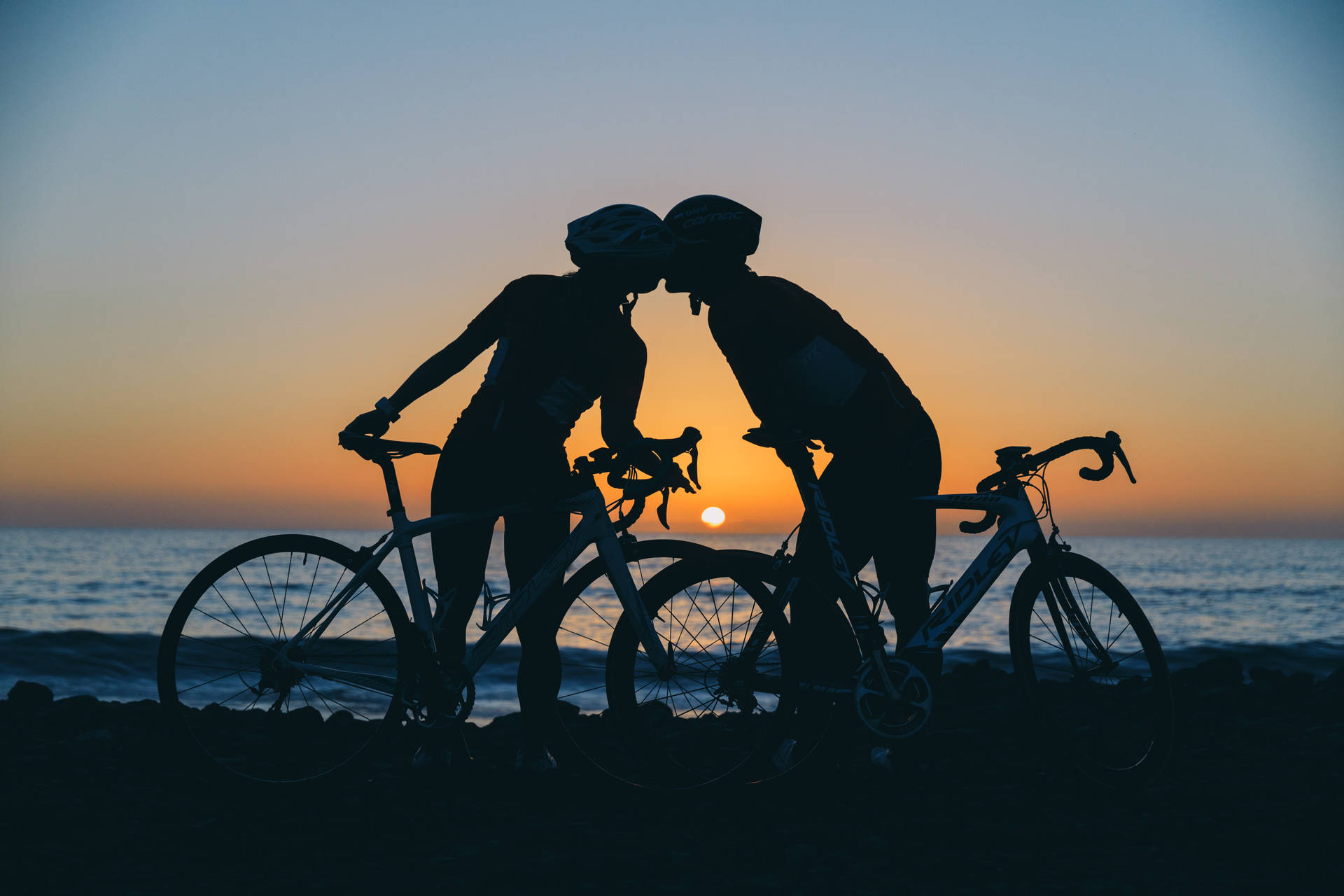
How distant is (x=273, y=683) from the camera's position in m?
3.28

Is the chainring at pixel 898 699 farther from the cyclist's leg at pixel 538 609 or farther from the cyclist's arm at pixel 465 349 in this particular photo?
the cyclist's arm at pixel 465 349

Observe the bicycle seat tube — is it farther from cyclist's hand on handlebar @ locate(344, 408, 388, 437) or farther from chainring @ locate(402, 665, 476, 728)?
cyclist's hand on handlebar @ locate(344, 408, 388, 437)

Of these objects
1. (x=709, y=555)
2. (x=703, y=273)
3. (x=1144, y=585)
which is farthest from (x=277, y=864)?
(x=1144, y=585)

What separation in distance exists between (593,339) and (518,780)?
1852 mm

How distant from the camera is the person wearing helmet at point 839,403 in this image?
3537 millimetres

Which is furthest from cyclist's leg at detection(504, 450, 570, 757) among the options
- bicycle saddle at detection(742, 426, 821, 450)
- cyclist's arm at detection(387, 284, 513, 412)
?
bicycle saddle at detection(742, 426, 821, 450)

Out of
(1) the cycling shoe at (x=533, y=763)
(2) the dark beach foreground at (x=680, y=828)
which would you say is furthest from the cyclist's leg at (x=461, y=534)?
(2) the dark beach foreground at (x=680, y=828)

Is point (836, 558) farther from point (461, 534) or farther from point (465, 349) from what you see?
point (465, 349)

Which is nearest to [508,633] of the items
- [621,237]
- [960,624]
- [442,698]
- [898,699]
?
[442,698]

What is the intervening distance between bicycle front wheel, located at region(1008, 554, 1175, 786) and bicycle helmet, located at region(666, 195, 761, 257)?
175 centimetres

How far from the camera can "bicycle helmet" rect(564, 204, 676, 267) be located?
137 inches

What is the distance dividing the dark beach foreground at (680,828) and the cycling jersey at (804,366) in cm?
133

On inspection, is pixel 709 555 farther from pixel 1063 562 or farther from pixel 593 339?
pixel 1063 562

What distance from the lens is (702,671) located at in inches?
127
